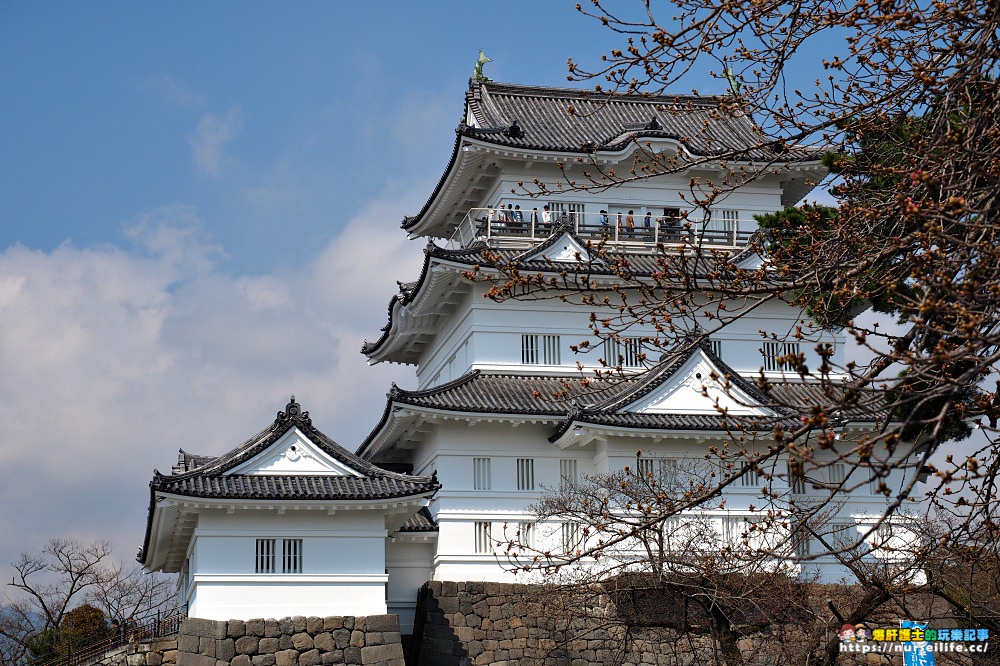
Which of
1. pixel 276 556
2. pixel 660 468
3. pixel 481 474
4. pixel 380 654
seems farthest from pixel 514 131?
pixel 380 654

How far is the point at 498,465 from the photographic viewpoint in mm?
20750

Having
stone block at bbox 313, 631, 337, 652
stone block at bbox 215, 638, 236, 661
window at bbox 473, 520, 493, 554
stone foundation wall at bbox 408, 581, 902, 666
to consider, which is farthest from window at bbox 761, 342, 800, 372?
stone block at bbox 215, 638, 236, 661

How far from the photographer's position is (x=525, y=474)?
2078cm

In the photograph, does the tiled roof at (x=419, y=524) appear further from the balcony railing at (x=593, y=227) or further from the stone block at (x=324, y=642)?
the balcony railing at (x=593, y=227)

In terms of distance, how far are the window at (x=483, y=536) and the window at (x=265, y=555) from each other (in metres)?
4.21

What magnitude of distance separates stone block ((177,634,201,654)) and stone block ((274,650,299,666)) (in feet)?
3.79

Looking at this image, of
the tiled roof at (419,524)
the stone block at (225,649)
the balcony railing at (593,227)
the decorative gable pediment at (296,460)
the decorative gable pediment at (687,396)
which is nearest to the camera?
the stone block at (225,649)

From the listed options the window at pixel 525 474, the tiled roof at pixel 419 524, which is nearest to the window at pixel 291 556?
the tiled roof at pixel 419 524

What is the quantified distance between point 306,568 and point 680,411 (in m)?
7.40

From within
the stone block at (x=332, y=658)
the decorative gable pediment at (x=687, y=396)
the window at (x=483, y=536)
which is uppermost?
the decorative gable pediment at (x=687, y=396)

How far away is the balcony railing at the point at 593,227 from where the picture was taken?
75.7 ft

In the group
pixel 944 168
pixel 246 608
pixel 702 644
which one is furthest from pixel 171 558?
pixel 944 168

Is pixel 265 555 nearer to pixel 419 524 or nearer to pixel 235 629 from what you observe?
pixel 235 629

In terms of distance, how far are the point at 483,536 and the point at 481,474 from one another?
44.9 inches
